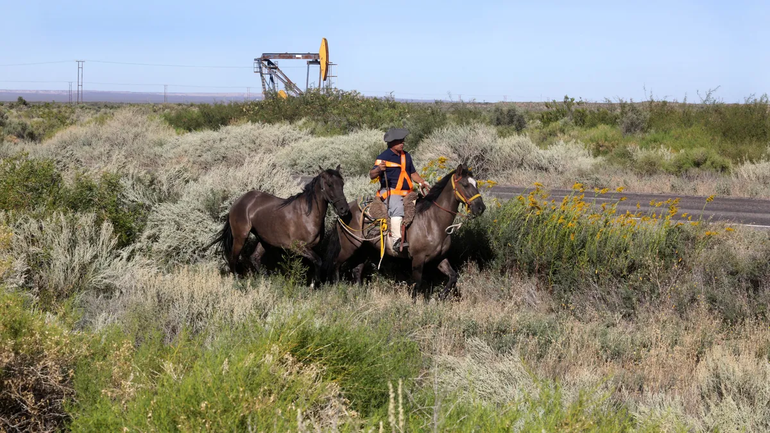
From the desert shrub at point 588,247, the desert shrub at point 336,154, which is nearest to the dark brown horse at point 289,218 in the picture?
the desert shrub at point 588,247

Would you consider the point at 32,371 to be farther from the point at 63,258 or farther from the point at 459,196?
the point at 459,196

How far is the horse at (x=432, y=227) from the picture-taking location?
351 inches

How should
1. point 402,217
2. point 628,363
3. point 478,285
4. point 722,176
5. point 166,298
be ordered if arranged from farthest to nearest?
point 722,176 < point 478,285 < point 402,217 < point 166,298 < point 628,363

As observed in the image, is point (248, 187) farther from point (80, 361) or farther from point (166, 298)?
point (80, 361)

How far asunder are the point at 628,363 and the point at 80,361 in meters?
5.09

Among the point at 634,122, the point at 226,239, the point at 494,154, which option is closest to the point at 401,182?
the point at 226,239

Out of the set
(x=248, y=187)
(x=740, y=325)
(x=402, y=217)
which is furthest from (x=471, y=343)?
(x=248, y=187)

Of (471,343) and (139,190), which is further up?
(139,190)

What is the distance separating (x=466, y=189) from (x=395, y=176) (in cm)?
122

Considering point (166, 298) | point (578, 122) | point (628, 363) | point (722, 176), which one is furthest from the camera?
point (578, 122)

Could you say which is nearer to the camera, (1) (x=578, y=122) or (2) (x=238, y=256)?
(2) (x=238, y=256)

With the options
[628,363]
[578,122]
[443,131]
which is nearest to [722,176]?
[443,131]

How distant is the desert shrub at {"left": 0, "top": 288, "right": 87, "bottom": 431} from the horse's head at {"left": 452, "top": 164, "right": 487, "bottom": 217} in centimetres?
460

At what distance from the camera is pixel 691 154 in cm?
2184
